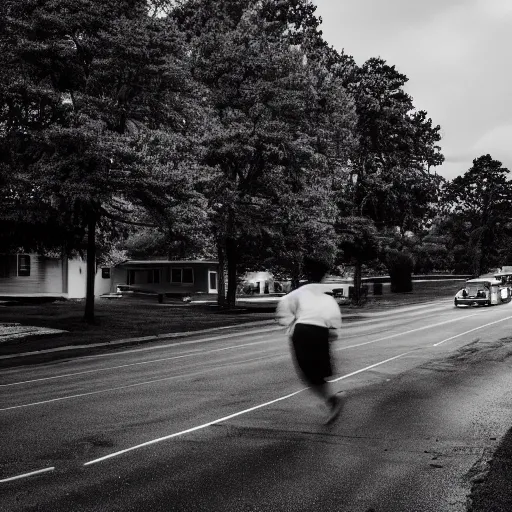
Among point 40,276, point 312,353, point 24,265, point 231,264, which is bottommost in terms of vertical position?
point 312,353

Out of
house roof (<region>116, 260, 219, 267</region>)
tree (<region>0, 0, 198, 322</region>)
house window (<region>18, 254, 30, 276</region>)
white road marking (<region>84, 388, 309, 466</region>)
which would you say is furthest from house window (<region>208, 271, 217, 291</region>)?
white road marking (<region>84, 388, 309, 466</region>)

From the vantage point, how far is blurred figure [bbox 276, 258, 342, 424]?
28.7 feet

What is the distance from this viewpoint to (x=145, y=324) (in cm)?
2923

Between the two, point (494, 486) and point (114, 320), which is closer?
point (494, 486)

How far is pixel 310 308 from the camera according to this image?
8.77 meters

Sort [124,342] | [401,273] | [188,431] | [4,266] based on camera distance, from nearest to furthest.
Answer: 1. [188,431]
2. [124,342]
3. [4,266]
4. [401,273]

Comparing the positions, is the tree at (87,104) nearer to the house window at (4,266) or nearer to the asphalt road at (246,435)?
the asphalt road at (246,435)

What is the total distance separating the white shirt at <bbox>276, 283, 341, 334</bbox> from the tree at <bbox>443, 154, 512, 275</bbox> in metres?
66.1

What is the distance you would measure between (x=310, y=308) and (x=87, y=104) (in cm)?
1882

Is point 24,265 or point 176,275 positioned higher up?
point 24,265

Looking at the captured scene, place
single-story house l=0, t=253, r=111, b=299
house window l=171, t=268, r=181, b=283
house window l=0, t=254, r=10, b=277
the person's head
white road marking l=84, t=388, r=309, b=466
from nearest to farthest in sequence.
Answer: white road marking l=84, t=388, r=309, b=466, the person's head, house window l=0, t=254, r=10, b=277, single-story house l=0, t=253, r=111, b=299, house window l=171, t=268, r=181, b=283

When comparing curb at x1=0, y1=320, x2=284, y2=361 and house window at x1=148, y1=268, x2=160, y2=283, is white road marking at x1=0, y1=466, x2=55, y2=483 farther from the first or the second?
house window at x1=148, y1=268, x2=160, y2=283

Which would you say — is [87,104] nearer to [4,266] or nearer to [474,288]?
[4,266]

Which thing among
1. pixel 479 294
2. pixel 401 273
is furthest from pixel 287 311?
pixel 401 273
